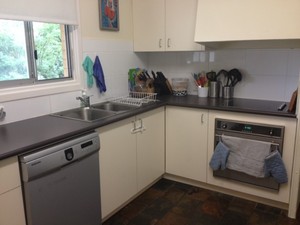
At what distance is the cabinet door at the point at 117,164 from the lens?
2.12 meters

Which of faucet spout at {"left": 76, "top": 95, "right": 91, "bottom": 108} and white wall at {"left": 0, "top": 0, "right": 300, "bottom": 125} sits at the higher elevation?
white wall at {"left": 0, "top": 0, "right": 300, "bottom": 125}

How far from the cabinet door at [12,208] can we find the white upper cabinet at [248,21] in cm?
184

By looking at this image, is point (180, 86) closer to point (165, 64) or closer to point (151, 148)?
point (165, 64)

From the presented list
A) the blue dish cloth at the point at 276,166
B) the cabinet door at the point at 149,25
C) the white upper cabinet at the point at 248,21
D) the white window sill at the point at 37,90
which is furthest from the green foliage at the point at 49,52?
the blue dish cloth at the point at 276,166

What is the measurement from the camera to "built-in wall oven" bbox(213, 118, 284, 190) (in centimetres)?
227

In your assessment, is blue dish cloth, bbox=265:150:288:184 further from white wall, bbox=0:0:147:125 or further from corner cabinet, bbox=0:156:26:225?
corner cabinet, bbox=0:156:26:225

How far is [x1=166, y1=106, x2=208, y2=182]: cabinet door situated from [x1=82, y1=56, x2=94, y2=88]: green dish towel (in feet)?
2.62

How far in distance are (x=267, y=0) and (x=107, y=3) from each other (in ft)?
4.64

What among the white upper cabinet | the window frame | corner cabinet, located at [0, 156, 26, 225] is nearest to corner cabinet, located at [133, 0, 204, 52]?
the white upper cabinet

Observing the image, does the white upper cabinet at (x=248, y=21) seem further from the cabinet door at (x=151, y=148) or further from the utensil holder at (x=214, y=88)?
the cabinet door at (x=151, y=148)

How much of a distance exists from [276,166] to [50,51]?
209cm

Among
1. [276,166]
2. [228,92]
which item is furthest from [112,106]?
[276,166]

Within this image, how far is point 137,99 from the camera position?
2729 mm

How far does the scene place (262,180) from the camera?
7.84 feet
